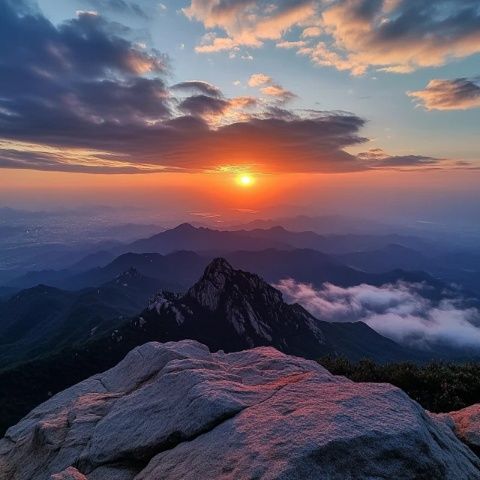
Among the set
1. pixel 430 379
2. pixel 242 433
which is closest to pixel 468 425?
pixel 242 433

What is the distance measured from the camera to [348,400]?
15.6m

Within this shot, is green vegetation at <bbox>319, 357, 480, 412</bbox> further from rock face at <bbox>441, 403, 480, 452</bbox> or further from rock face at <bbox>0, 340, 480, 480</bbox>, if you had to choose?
rock face at <bbox>0, 340, 480, 480</bbox>

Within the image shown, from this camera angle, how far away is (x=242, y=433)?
14.7 m

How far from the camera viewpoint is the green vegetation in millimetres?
29031

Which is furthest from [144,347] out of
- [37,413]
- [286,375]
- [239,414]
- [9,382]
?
[9,382]

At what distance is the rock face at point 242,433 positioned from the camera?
12625mm

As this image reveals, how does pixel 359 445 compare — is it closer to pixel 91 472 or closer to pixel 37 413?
pixel 91 472

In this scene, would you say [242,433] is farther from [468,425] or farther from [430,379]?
[430,379]

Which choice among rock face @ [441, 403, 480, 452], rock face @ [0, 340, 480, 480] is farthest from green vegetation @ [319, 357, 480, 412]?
rock face @ [0, 340, 480, 480]

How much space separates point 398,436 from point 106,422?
14.1 m

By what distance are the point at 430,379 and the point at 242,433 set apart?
2388cm

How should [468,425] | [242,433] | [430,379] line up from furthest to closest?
1. [430,379]
2. [468,425]
3. [242,433]

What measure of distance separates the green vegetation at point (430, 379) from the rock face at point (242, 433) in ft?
38.4

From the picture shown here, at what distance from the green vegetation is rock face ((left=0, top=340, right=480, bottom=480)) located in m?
11.7
